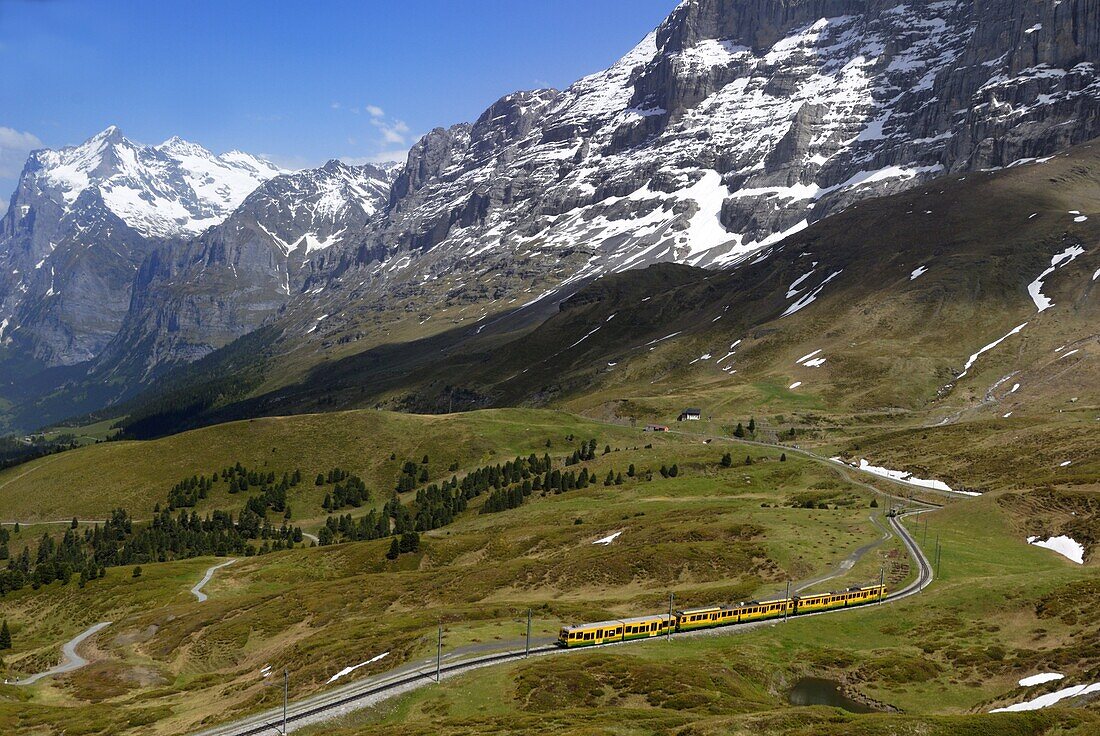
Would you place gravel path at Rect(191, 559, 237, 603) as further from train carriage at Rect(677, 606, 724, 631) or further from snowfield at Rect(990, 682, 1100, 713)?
snowfield at Rect(990, 682, 1100, 713)

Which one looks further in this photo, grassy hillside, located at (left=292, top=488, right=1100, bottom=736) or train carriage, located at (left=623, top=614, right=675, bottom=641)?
train carriage, located at (left=623, top=614, right=675, bottom=641)

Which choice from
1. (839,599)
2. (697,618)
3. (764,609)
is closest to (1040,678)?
(839,599)

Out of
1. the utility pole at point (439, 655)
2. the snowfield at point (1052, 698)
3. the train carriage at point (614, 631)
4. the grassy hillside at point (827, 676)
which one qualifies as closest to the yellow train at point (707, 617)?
the train carriage at point (614, 631)

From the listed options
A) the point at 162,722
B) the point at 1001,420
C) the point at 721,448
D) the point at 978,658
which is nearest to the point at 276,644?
the point at 162,722

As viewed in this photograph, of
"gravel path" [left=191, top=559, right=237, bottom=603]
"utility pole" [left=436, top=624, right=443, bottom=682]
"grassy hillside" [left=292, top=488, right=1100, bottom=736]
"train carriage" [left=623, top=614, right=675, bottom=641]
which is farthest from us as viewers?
"gravel path" [left=191, top=559, right=237, bottom=603]

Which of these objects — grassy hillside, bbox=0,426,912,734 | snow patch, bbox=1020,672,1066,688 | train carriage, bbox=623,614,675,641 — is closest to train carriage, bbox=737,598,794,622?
grassy hillside, bbox=0,426,912,734

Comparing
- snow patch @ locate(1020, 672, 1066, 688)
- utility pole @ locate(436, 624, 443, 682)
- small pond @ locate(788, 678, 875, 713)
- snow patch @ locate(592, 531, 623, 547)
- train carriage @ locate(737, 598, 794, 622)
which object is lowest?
small pond @ locate(788, 678, 875, 713)

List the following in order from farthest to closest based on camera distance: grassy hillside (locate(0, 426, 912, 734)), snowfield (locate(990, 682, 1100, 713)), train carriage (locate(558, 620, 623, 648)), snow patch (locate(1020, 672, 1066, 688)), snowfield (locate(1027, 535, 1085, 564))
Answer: snowfield (locate(1027, 535, 1085, 564)) < grassy hillside (locate(0, 426, 912, 734)) < train carriage (locate(558, 620, 623, 648)) < snow patch (locate(1020, 672, 1066, 688)) < snowfield (locate(990, 682, 1100, 713))

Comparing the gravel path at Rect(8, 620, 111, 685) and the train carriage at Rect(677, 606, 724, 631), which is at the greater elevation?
the train carriage at Rect(677, 606, 724, 631)
